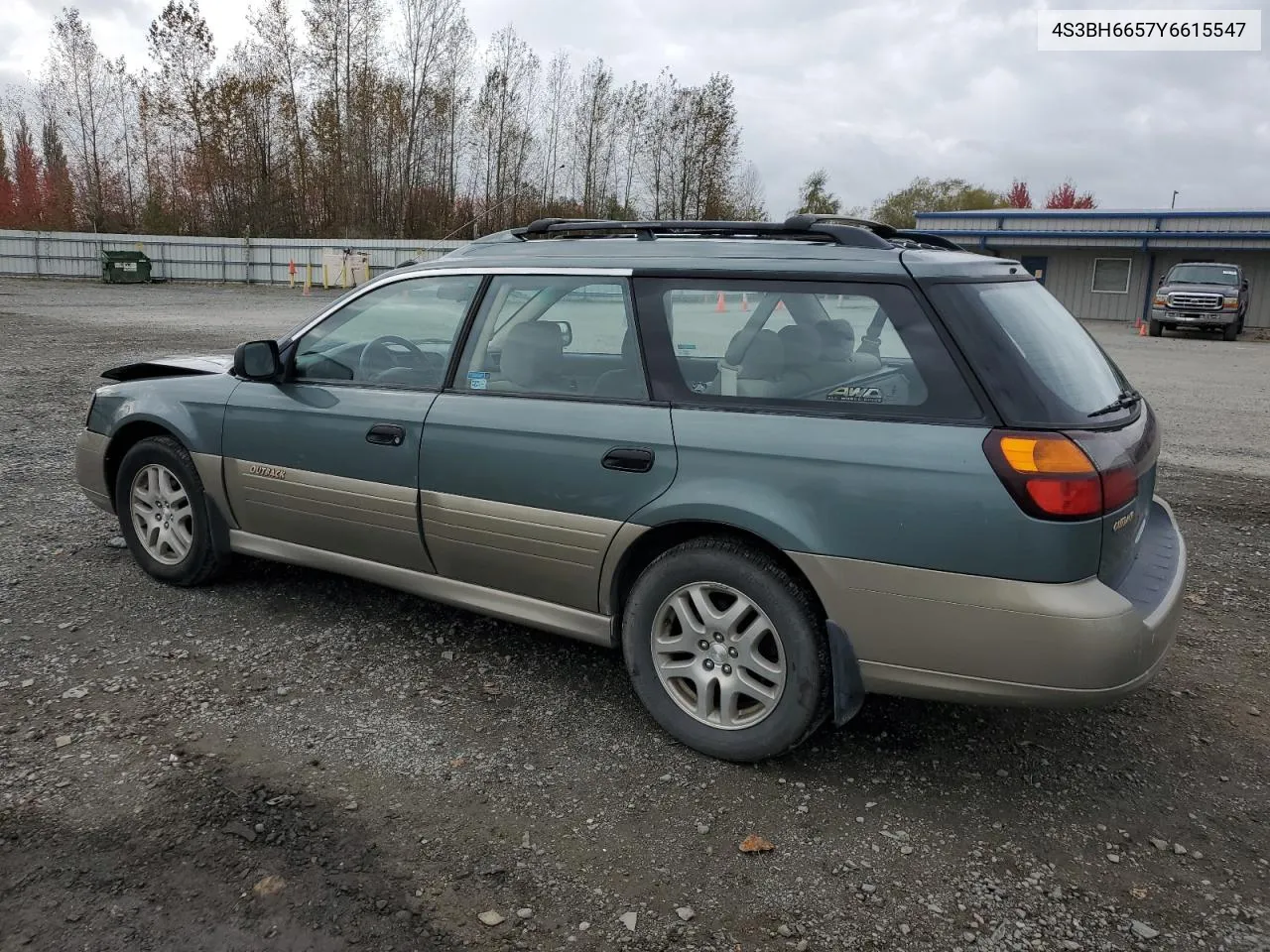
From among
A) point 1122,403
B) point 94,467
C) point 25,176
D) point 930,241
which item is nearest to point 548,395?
point 930,241

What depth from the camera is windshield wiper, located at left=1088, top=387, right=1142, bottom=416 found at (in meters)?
3.10

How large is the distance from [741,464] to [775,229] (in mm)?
954

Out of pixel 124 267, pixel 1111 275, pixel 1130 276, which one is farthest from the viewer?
pixel 124 267

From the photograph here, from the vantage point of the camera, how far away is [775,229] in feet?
11.6

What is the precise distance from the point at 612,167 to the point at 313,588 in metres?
51.7

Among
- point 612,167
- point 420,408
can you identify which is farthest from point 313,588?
point 612,167

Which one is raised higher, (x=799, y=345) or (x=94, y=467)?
(x=799, y=345)

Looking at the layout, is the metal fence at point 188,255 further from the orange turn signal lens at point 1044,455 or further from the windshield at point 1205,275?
the orange turn signal lens at point 1044,455

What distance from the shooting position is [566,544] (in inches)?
137

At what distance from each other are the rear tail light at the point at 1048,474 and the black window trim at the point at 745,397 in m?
0.10

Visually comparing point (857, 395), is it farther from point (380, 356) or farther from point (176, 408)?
point (176, 408)

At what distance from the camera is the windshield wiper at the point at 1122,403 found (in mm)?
3098

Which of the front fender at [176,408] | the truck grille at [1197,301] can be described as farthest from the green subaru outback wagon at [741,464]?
the truck grille at [1197,301]

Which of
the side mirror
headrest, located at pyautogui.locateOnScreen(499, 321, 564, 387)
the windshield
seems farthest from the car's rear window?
the windshield
